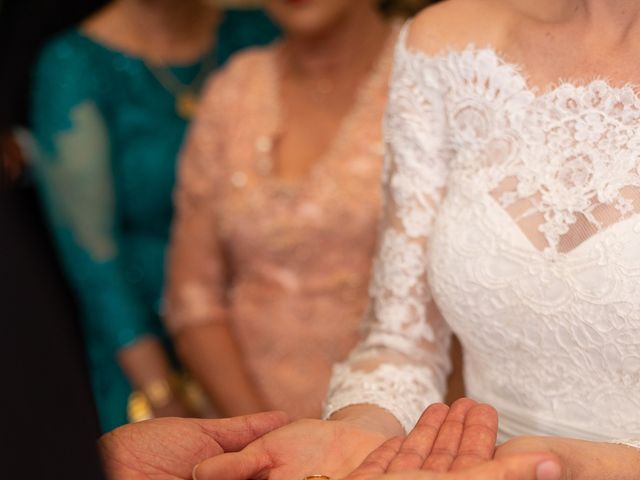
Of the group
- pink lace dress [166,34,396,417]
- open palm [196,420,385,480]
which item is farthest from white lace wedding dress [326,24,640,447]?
pink lace dress [166,34,396,417]

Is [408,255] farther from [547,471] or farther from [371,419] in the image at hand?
[547,471]

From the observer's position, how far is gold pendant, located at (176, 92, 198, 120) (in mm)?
2393

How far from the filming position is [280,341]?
2.01 meters

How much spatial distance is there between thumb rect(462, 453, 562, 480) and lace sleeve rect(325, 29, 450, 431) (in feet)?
1.00

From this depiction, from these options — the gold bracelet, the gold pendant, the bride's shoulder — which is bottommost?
the gold bracelet

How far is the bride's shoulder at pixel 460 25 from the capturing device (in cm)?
129

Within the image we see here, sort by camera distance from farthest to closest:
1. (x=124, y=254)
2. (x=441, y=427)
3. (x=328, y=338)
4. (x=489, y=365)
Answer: (x=124, y=254)
(x=328, y=338)
(x=489, y=365)
(x=441, y=427)

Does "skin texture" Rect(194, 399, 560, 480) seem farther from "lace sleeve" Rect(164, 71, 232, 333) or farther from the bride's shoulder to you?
"lace sleeve" Rect(164, 71, 232, 333)

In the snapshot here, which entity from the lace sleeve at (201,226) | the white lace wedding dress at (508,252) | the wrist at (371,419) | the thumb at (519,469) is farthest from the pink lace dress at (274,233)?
the thumb at (519,469)

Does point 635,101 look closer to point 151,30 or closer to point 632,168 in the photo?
point 632,168

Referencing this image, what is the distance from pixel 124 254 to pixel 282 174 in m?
0.56

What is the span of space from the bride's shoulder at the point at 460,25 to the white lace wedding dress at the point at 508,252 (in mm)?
17

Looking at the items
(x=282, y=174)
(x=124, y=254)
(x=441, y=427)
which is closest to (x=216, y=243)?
(x=282, y=174)

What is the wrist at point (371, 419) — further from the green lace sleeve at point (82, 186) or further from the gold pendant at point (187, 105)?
the gold pendant at point (187, 105)
